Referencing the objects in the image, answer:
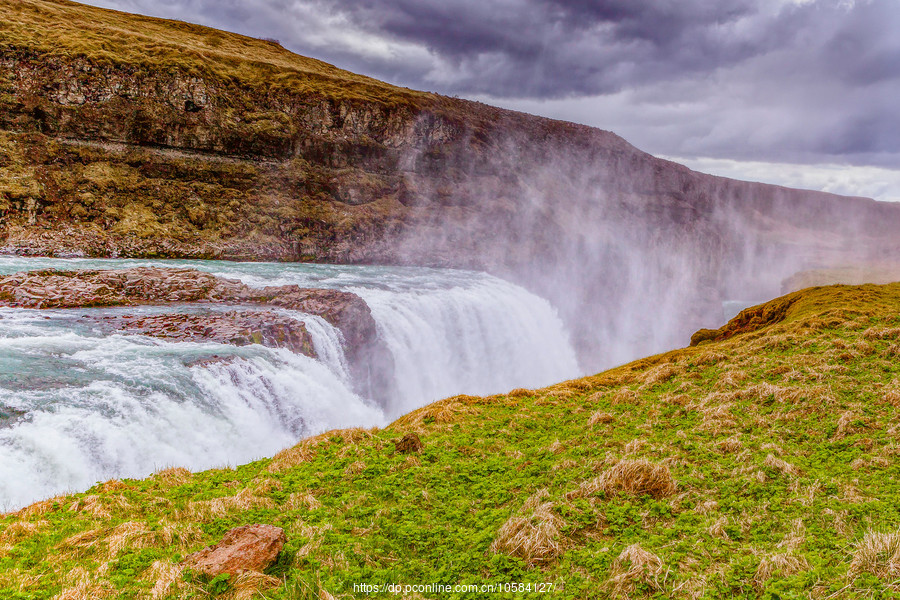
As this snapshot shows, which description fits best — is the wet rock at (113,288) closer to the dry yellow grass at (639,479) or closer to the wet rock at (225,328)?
the wet rock at (225,328)

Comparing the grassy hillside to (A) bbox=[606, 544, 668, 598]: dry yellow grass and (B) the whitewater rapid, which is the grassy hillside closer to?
(A) bbox=[606, 544, 668, 598]: dry yellow grass

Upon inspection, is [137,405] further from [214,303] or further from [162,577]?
[214,303]

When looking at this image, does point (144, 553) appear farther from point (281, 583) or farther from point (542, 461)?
point (542, 461)

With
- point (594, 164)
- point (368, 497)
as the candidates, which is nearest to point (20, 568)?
point (368, 497)

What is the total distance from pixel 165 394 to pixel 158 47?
59793 mm

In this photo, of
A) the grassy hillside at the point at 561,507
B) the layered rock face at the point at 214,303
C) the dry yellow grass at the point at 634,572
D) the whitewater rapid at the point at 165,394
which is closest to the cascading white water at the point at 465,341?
the whitewater rapid at the point at 165,394

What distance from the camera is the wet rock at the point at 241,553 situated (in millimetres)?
4988

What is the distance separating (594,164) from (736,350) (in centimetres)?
9284

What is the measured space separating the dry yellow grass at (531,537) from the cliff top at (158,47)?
210 feet

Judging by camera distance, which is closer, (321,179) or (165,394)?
(165,394)

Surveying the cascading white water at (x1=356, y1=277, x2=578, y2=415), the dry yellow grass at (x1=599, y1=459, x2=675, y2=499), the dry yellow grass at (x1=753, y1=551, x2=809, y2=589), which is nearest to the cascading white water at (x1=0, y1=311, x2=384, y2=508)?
the cascading white water at (x1=356, y1=277, x2=578, y2=415)

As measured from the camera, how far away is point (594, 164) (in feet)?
326

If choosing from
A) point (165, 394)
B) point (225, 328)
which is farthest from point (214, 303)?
point (165, 394)

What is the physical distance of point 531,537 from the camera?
5.38 m
